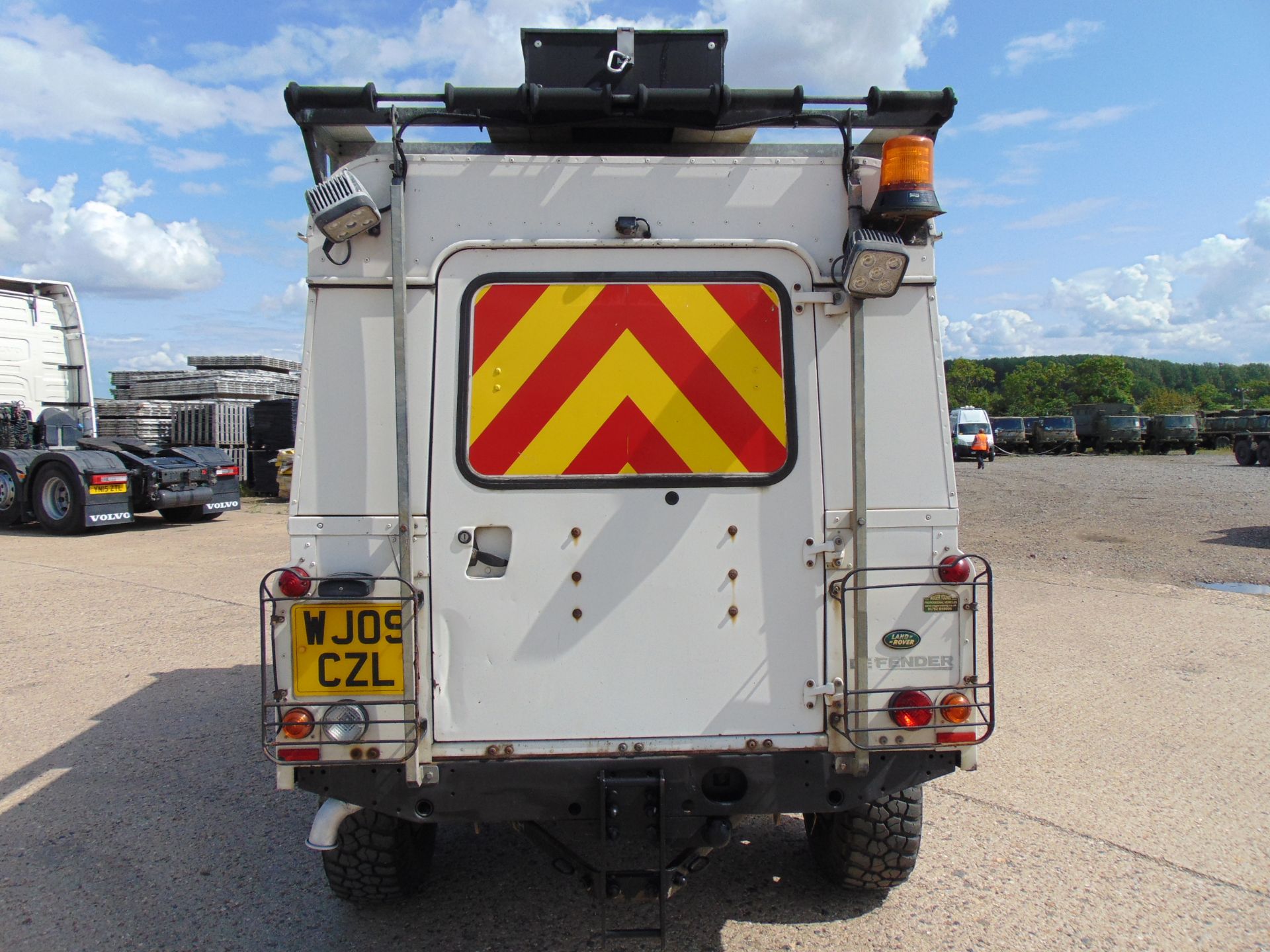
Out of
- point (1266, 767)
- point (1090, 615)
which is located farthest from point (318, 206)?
point (1090, 615)

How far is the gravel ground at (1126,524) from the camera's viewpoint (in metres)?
10.7

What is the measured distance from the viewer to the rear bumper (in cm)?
287

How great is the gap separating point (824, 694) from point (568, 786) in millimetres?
878

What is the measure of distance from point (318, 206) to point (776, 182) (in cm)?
148

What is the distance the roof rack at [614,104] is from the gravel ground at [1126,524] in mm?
8677

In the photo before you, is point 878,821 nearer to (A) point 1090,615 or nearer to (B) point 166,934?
(B) point 166,934

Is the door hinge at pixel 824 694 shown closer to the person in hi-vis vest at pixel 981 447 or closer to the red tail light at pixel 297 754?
the red tail light at pixel 297 754

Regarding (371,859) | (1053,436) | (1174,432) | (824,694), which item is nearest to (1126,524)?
(824,694)

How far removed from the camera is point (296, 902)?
139 inches

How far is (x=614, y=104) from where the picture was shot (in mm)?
2990

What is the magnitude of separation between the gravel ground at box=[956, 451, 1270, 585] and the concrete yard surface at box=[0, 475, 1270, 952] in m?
3.62

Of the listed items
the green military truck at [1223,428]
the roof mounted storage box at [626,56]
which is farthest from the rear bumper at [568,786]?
the green military truck at [1223,428]

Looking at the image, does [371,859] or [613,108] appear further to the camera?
[371,859]

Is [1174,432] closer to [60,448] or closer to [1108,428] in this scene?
[1108,428]
